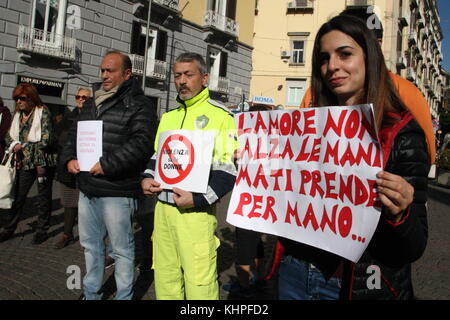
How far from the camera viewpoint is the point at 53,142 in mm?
4656

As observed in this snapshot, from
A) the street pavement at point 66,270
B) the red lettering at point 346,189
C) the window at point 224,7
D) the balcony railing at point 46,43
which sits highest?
the window at point 224,7

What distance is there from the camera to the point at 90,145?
8.84 ft

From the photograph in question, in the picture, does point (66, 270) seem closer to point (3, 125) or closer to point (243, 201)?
point (3, 125)

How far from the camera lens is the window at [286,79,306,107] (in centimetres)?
2964

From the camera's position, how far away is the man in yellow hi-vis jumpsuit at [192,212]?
2.16 m

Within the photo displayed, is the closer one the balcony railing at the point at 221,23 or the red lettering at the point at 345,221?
the red lettering at the point at 345,221

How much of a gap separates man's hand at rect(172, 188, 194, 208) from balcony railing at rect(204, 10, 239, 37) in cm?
1821

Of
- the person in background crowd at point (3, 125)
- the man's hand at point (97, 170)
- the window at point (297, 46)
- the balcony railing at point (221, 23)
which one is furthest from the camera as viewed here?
the window at point (297, 46)

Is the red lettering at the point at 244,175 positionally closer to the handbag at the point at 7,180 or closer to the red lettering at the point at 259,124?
the red lettering at the point at 259,124

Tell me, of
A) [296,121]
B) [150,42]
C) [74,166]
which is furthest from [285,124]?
[150,42]

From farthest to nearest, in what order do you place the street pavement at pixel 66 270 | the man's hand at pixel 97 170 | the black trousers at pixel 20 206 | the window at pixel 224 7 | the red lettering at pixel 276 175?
1. the window at pixel 224 7
2. the black trousers at pixel 20 206
3. the street pavement at pixel 66 270
4. the man's hand at pixel 97 170
5. the red lettering at pixel 276 175

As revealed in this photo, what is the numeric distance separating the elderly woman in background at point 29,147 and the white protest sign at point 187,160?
299 cm

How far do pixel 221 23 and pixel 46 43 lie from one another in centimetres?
1016

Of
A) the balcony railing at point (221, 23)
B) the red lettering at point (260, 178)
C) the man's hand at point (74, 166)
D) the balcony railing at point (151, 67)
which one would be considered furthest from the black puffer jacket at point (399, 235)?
the balcony railing at point (221, 23)
